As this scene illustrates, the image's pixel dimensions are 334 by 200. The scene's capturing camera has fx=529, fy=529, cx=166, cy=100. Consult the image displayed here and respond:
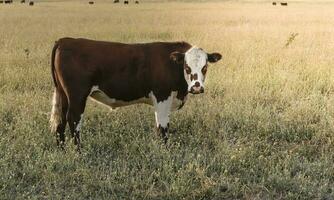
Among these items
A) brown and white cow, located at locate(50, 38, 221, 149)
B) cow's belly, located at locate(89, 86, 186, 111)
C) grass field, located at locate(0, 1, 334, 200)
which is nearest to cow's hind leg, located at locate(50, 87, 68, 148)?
brown and white cow, located at locate(50, 38, 221, 149)

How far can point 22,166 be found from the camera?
6297 millimetres

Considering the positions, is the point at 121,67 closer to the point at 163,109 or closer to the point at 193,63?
the point at 163,109

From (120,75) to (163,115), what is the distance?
0.80m

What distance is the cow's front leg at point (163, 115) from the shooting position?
7207mm

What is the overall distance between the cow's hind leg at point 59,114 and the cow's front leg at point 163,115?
4.18 ft

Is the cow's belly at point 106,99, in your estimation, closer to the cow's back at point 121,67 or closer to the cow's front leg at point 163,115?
the cow's back at point 121,67

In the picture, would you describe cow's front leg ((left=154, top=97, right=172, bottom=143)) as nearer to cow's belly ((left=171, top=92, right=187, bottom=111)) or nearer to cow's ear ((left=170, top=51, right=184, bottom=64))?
cow's belly ((left=171, top=92, right=187, bottom=111))

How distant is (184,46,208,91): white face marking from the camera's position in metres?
6.90

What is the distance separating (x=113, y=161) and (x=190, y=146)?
1.25m

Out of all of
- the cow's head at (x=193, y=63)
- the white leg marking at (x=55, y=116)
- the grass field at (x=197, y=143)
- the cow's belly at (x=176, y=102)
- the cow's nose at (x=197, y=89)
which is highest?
the cow's head at (x=193, y=63)

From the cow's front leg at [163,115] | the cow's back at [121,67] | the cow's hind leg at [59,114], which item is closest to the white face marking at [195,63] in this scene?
the cow's back at [121,67]

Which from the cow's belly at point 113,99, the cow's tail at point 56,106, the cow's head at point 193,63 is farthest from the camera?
the cow's tail at point 56,106

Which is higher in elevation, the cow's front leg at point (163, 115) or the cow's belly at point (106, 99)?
the cow's belly at point (106, 99)

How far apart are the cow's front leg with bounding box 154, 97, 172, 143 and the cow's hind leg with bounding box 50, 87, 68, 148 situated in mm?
1273
